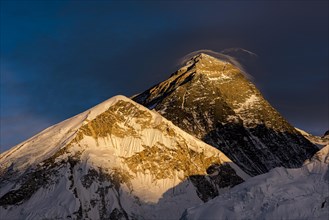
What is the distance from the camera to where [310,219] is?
447ft

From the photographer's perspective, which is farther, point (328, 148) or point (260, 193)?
point (328, 148)

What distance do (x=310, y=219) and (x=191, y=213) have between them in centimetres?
2719

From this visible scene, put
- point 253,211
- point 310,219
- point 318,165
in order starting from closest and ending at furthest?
point 310,219 → point 253,211 → point 318,165

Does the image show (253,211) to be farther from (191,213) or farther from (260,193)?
(191,213)

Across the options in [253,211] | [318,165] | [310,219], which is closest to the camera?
[310,219]

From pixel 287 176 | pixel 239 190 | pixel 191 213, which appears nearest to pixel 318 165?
pixel 287 176

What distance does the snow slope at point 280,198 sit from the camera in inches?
5502

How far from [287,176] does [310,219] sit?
18.6 m

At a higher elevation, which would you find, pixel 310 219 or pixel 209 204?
pixel 209 204

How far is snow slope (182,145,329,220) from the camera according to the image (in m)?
140

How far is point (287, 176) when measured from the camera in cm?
15350

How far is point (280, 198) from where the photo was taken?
474ft

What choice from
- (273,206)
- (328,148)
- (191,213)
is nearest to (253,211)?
(273,206)

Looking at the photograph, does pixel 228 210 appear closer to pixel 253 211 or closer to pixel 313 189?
pixel 253 211
